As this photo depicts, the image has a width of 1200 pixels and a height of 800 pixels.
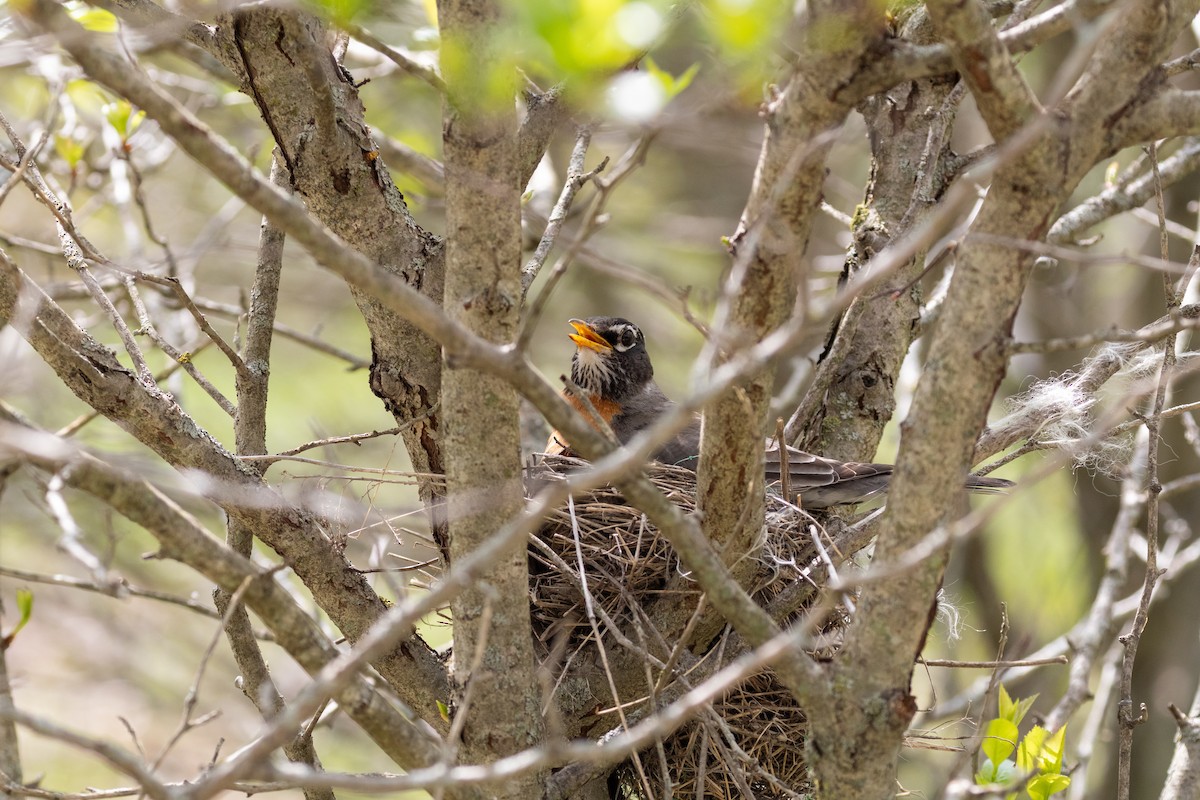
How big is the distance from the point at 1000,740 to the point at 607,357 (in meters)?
3.26

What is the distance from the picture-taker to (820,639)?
12.3 feet

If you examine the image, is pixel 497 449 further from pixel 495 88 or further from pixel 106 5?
pixel 106 5

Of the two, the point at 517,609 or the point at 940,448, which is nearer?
the point at 940,448

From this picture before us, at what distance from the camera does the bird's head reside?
619cm

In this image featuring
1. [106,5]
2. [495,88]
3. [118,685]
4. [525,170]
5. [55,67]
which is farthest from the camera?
[118,685]

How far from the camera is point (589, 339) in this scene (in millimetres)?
6148

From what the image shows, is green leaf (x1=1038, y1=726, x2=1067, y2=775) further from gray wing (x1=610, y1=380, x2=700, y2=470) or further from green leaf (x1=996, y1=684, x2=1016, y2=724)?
gray wing (x1=610, y1=380, x2=700, y2=470)

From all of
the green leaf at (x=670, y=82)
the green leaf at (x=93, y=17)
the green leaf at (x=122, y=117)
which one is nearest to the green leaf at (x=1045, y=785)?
the green leaf at (x=670, y=82)

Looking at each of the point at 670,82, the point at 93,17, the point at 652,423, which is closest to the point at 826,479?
the point at 670,82

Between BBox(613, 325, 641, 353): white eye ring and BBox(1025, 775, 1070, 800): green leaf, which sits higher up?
BBox(613, 325, 641, 353): white eye ring

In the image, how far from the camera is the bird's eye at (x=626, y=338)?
6.23 metres

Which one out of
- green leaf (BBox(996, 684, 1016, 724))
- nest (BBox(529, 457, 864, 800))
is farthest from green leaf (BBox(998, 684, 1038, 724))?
nest (BBox(529, 457, 864, 800))

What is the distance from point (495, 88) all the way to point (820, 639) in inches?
86.1

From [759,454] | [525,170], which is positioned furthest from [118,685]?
[759,454]
